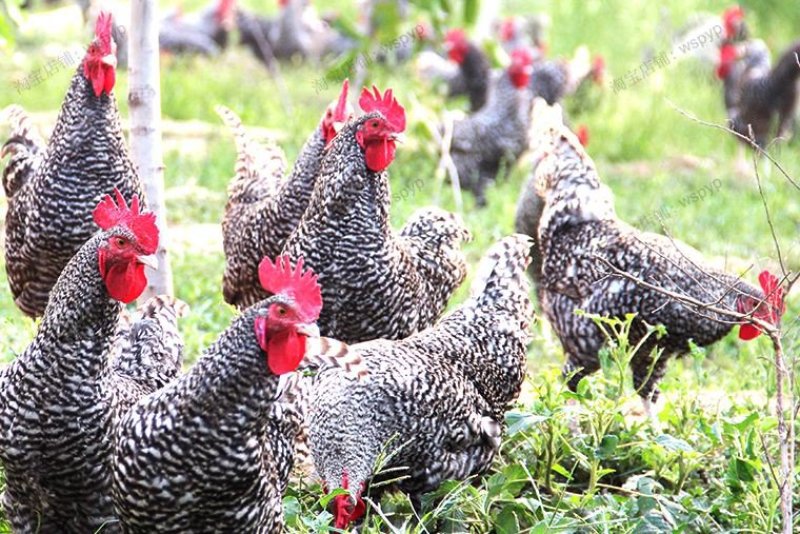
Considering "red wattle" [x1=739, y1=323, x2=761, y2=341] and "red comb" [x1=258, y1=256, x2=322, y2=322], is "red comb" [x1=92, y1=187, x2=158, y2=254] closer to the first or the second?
"red comb" [x1=258, y1=256, x2=322, y2=322]

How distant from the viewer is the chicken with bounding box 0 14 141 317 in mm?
5043

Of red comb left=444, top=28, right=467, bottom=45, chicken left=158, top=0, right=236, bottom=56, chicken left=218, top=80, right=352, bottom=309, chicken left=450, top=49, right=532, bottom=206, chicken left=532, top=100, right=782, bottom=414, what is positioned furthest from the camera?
chicken left=158, top=0, right=236, bottom=56

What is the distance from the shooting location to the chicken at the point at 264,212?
5.53m

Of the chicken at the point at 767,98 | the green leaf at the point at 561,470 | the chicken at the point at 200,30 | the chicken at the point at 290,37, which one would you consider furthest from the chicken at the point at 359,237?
the chicken at the point at 290,37

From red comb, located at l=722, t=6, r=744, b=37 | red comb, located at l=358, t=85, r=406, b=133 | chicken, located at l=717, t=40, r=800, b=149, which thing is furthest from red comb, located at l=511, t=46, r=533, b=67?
red comb, located at l=358, t=85, r=406, b=133

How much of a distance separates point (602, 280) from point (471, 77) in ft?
25.7

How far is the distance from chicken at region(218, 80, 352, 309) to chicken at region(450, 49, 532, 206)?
4.29 m

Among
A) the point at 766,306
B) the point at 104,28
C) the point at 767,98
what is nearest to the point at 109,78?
the point at 104,28

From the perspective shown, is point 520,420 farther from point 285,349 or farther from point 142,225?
point 142,225

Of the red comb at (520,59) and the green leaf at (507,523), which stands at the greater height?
the green leaf at (507,523)

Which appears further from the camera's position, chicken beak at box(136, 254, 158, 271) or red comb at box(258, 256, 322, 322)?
chicken beak at box(136, 254, 158, 271)

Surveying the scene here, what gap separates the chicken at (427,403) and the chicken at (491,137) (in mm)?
5462

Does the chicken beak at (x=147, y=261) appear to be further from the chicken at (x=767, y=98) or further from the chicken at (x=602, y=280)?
the chicken at (x=767, y=98)

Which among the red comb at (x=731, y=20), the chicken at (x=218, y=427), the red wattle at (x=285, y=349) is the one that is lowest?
the red comb at (x=731, y=20)
